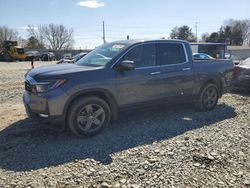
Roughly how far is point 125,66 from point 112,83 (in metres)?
0.42

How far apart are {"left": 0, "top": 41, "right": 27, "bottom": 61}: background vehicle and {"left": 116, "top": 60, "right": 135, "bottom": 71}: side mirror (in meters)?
51.0

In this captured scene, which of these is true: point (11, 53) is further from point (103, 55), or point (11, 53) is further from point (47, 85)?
point (47, 85)

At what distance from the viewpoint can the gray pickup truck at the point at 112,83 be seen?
17.7ft

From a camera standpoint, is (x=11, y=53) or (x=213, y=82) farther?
(x=11, y=53)

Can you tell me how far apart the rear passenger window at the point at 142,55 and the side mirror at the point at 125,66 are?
27cm

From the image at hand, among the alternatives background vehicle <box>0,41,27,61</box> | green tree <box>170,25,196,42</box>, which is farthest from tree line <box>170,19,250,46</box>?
background vehicle <box>0,41,27,61</box>

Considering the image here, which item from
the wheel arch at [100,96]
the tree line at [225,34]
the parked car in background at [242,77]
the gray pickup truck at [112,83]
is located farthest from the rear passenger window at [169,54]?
the tree line at [225,34]

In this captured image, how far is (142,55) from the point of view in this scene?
651cm

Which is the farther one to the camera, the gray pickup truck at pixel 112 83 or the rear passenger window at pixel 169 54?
the rear passenger window at pixel 169 54

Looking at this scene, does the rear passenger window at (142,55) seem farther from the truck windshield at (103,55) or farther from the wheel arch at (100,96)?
the wheel arch at (100,96)

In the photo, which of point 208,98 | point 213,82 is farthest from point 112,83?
point 213,82

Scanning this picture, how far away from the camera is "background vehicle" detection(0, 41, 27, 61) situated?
2076 inches

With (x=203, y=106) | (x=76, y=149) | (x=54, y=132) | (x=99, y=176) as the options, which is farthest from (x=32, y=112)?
(x=203, y=106)

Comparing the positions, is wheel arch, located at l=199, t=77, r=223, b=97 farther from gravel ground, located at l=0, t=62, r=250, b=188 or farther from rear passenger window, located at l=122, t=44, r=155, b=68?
rear passenger window, located at l=122, t=44, r=155, b=68
